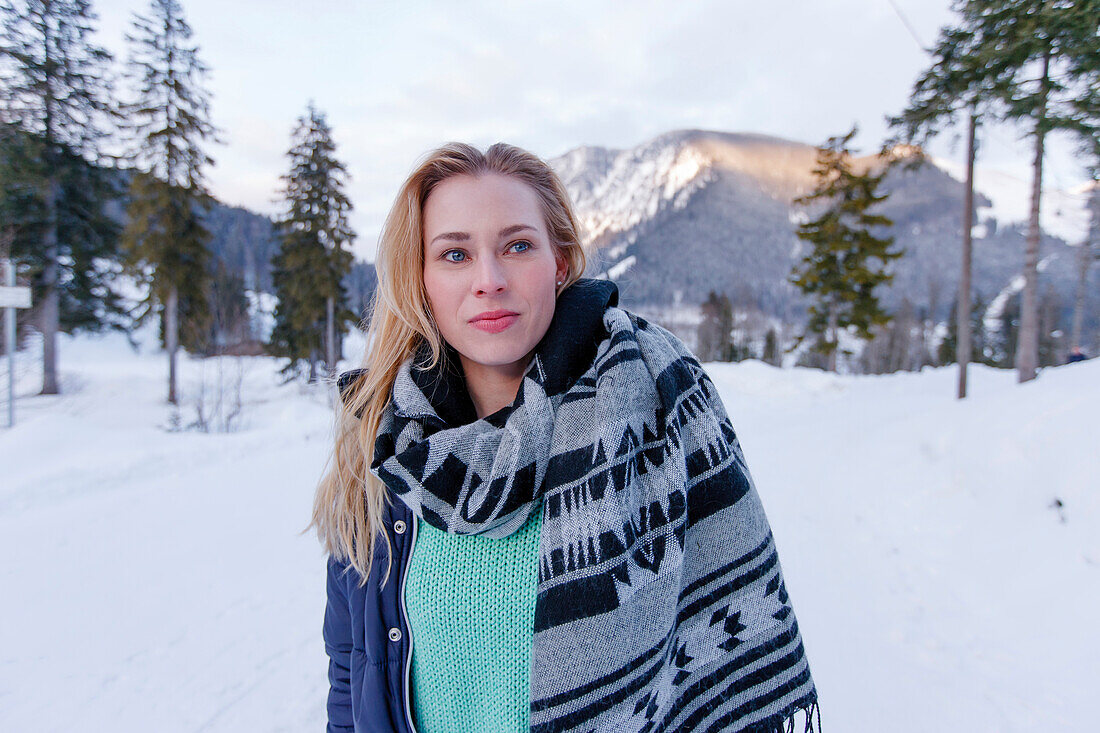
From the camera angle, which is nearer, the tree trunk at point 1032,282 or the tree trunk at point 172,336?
the tree trunk at point 1032,282

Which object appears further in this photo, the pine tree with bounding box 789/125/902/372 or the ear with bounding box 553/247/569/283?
the pine tree with bounding box 789/125/902/372

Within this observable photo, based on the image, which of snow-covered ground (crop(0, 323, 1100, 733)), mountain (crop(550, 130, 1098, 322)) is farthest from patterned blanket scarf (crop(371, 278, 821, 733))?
mountain (crop(550, 130, 1098, 322))

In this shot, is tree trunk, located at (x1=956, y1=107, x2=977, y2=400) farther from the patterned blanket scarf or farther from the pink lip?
the pink lip

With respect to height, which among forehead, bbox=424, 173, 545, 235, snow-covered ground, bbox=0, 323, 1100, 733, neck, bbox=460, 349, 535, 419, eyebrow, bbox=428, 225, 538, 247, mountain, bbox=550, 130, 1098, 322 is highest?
mountain, bbox=550, 130, 1098, 322

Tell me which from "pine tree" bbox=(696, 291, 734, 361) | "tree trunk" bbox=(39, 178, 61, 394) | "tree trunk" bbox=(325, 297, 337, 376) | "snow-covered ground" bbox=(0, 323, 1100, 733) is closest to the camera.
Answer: "snow-covered ground" bbox=(0, 323, 1100, 733)

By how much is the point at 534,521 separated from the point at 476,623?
11.1 inches

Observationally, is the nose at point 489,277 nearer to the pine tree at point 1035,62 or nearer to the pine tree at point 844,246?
the pine tree at point 1035,62

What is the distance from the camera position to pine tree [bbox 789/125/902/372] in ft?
66.8

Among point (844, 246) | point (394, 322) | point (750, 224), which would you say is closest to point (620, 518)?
point (394, 322)

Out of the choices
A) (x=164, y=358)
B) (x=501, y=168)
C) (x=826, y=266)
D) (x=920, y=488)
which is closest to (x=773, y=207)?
(x=826, y=266)

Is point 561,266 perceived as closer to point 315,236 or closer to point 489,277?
point 489,277

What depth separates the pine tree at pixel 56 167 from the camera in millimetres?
15445

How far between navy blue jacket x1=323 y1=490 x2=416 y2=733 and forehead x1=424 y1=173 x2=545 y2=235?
783 mm

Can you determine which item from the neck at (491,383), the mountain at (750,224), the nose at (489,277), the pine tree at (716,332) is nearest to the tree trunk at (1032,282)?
the neck at (491,383)
